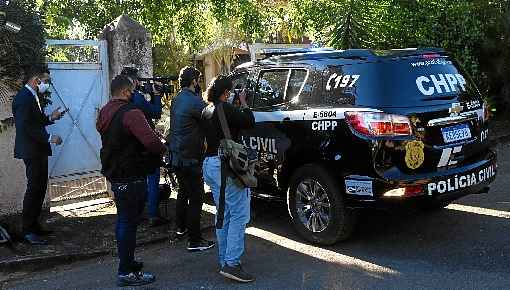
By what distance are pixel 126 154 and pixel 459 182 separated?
113 inches

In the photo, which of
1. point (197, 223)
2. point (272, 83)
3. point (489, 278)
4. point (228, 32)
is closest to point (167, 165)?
point (197, 223)

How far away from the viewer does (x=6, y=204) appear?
673 cm

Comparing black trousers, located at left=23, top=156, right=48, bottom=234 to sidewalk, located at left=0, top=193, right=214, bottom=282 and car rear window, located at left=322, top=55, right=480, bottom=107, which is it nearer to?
sidewalk, located at left=0, top=193, right=214, bottom=282

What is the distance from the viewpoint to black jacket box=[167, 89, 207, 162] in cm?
552

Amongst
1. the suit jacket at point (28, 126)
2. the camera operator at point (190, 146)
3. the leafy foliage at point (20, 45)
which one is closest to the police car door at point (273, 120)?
the camera operator at point (190, 146)

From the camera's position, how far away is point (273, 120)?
19.3ft

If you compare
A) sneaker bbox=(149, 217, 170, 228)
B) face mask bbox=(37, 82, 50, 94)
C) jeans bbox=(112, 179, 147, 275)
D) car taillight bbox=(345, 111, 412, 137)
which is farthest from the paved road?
face mask bbox=(37, 82, 50, 94)

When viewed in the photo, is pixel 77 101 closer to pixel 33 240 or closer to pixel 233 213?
pixel 33 240

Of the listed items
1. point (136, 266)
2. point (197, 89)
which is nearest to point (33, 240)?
point (136, 266)

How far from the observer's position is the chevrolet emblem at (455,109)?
5168 mm

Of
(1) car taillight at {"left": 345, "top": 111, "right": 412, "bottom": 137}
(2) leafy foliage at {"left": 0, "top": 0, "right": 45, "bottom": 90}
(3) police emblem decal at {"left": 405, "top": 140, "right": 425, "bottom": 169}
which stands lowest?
(3) police emblem decal at {"left": 405, "top": 140, "right": 425, "bottom": 169}

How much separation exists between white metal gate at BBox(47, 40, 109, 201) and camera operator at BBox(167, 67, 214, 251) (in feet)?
7.18

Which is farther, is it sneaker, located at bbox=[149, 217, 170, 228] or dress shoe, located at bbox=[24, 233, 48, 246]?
sneaker, located at bbox=[149, 217, 170, 228]

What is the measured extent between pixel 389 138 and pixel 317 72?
1109 millimetres
